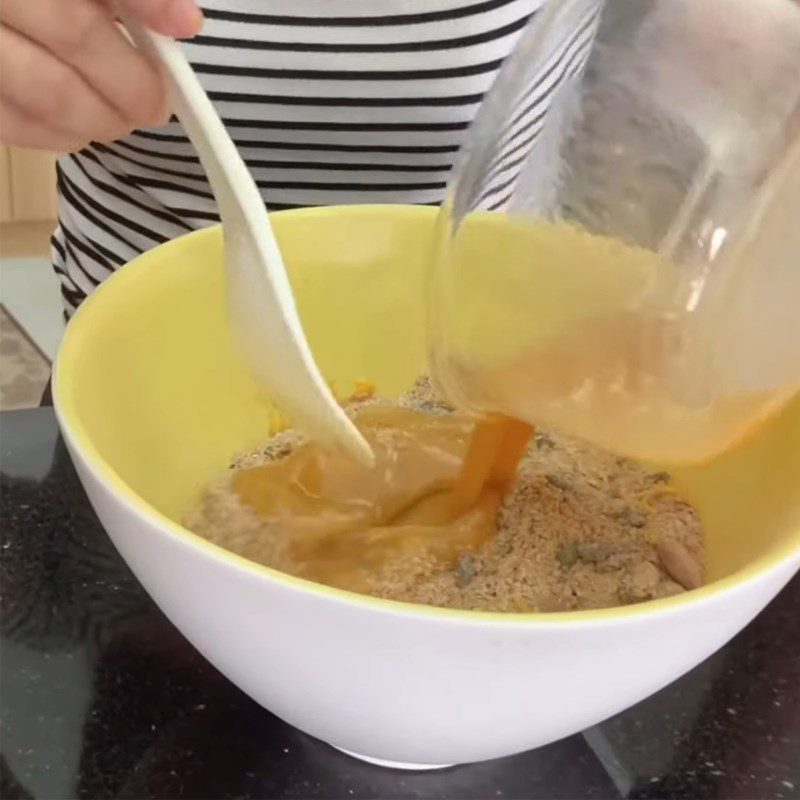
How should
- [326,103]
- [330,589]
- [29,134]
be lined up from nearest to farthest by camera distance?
[330,589] < [29,134] < [326,103]

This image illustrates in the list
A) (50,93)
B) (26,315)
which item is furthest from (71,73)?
(26,315)

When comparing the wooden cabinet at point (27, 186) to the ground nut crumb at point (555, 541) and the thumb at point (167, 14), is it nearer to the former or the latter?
the ground nut crumb at point (555, 541)

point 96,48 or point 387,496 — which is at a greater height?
point 96,48

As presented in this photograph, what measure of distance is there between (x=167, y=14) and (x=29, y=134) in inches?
4.0

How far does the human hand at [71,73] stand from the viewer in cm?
41

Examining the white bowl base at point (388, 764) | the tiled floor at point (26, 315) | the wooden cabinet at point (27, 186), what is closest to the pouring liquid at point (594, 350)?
the white bowl base at point (388, 764)

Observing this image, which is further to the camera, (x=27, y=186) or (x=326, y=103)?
(x=27, y=186)

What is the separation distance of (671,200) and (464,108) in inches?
9.3

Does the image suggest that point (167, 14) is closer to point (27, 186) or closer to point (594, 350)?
point (594, 350)

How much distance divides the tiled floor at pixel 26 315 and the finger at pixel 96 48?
108 centimetres

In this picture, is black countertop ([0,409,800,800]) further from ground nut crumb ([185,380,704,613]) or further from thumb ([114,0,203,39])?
thumb ([114,0,203,39])

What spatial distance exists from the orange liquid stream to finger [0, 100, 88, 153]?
174 millimetres

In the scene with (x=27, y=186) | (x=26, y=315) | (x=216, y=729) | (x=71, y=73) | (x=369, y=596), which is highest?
(x=71, y=73)

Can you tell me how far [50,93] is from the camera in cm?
43
